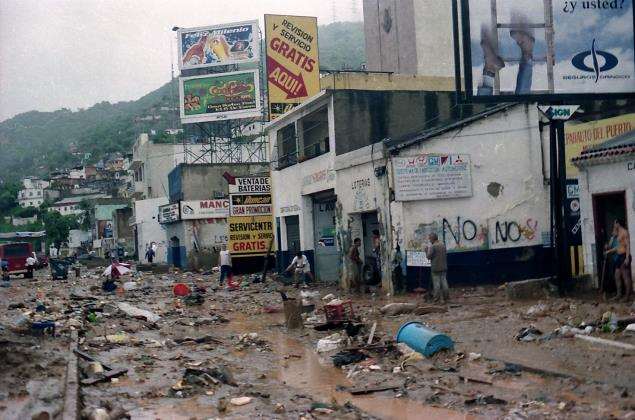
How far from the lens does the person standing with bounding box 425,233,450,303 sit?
15914 millimetres

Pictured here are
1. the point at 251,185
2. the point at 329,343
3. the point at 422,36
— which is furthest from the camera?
the point at 422,36

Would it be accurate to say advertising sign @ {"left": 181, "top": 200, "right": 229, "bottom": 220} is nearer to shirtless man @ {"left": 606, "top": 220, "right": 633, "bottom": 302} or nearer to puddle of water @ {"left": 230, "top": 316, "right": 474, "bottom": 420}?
puddle of water @ {"left": 230, "top": 316, "right": 474, "bottom": 420}

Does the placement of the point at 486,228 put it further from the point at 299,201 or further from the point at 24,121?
the point at 24,121

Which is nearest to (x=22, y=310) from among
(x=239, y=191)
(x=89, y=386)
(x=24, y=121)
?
(x=89, y=386)

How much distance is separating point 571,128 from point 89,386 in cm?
1343

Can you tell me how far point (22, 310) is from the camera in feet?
62.4

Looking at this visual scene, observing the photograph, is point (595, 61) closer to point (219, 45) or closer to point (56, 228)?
point (219, 45)

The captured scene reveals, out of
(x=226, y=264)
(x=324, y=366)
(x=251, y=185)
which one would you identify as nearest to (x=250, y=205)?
(x=251, y=185)

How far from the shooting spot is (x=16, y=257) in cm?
3928

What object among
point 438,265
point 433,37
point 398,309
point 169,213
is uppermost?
point 433,37

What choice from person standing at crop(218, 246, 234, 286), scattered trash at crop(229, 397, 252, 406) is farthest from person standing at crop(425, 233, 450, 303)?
person standing at crop(218, 246, 234, 286)

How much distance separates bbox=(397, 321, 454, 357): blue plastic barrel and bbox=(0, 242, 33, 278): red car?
33.9 m

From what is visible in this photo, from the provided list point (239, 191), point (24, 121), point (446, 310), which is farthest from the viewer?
point (24, 121)

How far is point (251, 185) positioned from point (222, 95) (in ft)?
49.4
